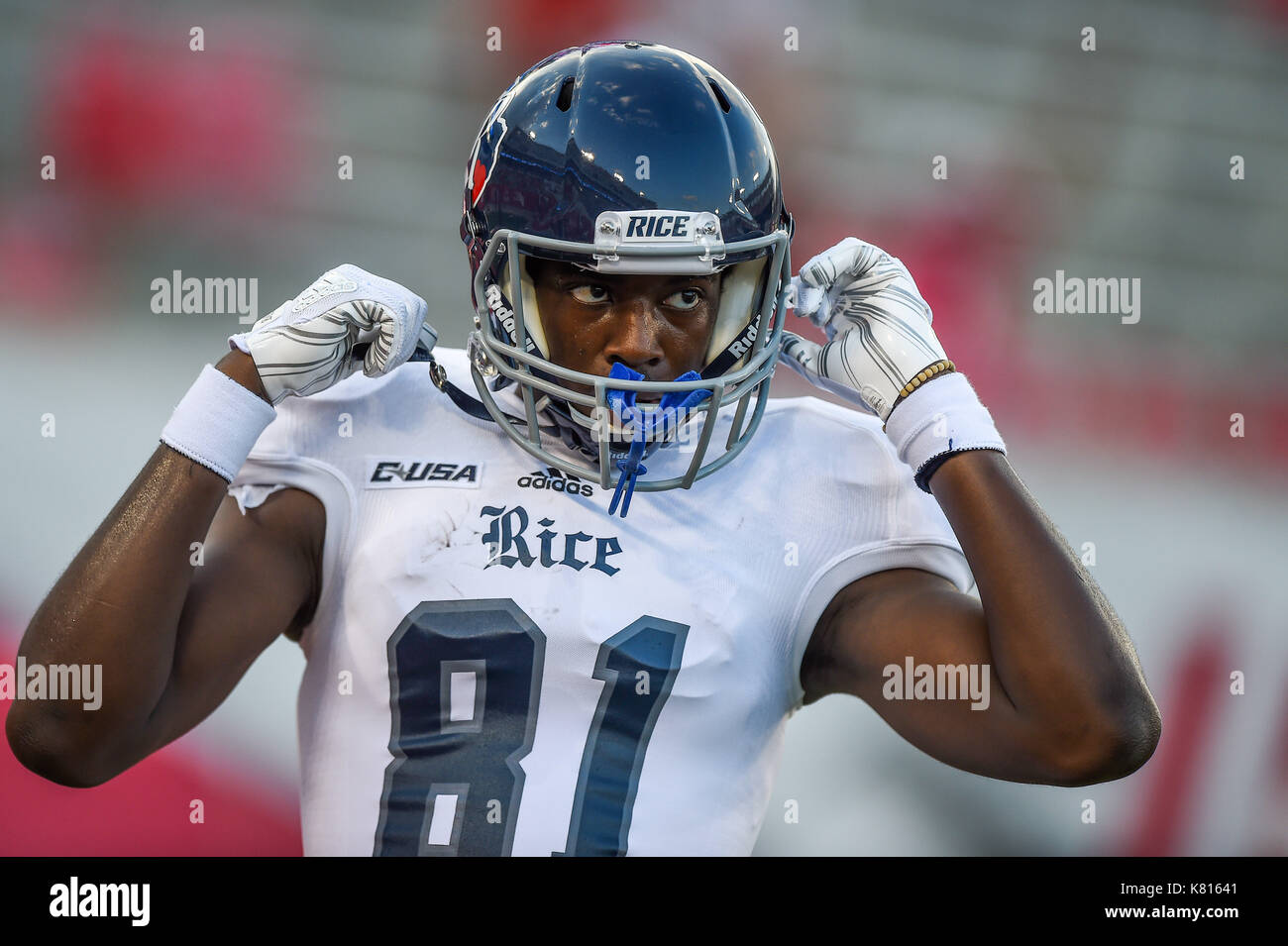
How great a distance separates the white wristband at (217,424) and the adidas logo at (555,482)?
0.29m

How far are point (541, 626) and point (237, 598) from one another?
298 millimetres

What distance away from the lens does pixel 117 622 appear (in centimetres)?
134

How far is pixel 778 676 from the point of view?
61.9 inches

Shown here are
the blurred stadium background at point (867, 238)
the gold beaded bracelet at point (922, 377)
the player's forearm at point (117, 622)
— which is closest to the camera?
the player's forearm at point (117, 622)

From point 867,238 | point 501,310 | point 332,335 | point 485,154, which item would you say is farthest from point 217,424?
point 867,238

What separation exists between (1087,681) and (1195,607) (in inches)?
Result: 61.9

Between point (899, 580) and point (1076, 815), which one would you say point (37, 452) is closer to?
point (899, 580)

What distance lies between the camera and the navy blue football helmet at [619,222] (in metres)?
1.49

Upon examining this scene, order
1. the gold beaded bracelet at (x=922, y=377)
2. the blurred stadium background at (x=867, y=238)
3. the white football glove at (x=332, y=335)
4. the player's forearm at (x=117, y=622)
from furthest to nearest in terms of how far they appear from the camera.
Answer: the blurred stadium background at (x=867, y=238) < the gold beaded bracelet at (x=922, y=377) < the white football glove at (x=332, y=335) < the player's forearm at (x=117, y=622)

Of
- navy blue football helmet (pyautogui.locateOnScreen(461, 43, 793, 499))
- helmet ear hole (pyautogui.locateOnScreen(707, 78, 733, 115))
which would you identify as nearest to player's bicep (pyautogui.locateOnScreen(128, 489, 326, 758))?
navy blue football helmet (pyautogui.locateOnScreen(461, 43, 793, 499))

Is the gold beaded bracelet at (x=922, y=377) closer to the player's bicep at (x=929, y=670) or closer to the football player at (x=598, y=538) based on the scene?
the football player at (x=598, y=538)

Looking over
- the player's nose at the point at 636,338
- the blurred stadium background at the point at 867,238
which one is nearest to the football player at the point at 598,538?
the player's nose at the point at 636,338

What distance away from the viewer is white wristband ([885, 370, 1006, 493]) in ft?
4.92

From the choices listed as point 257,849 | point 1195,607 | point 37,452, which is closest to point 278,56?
point 37,452
